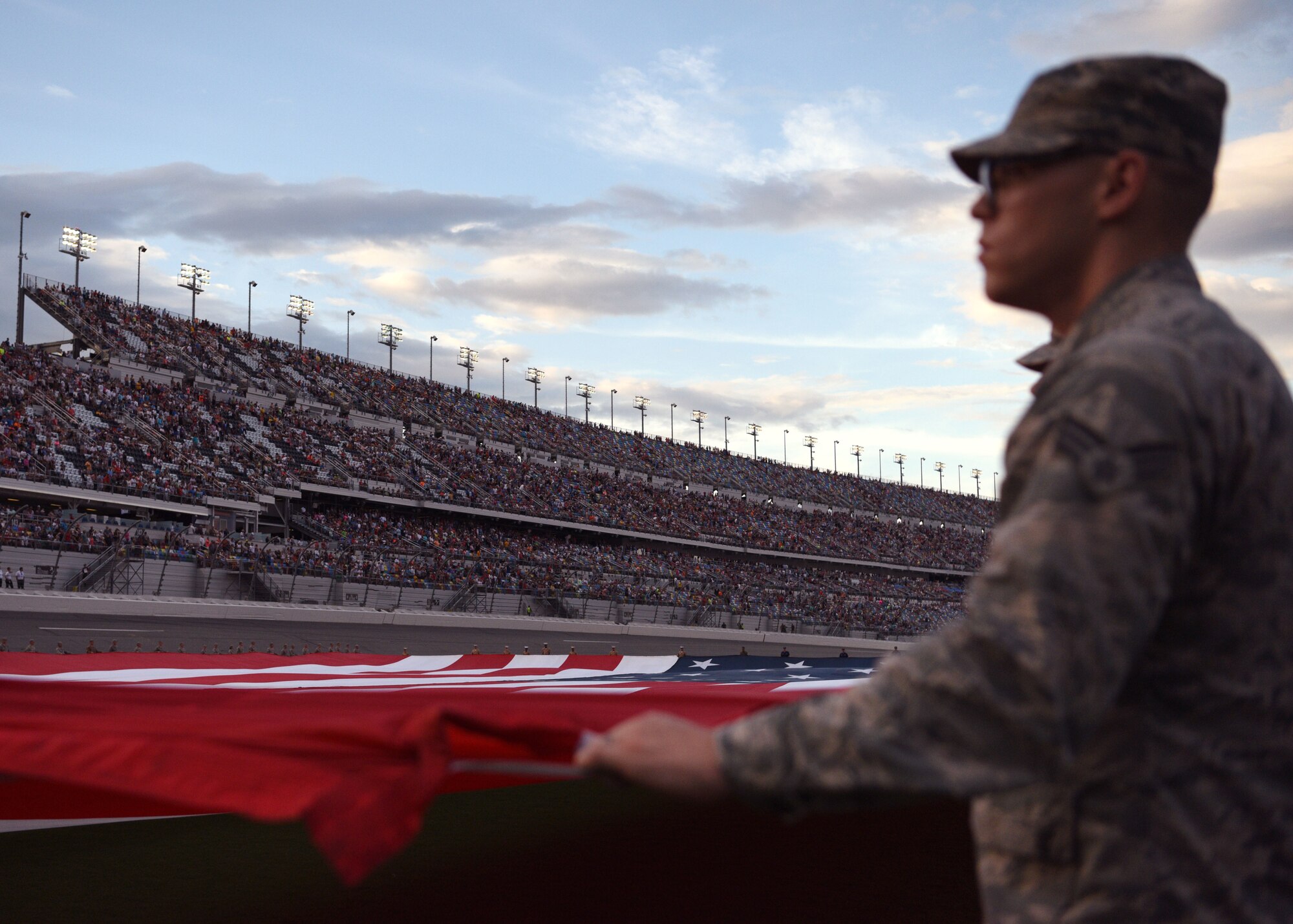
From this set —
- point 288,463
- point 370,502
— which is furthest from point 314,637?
point 370,502

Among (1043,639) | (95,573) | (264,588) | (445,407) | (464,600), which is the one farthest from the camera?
(445,407)

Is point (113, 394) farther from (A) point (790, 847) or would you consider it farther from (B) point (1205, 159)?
(B) point (1205, 159)

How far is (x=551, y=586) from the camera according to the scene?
112 feet

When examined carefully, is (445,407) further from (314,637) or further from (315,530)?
(314,637)

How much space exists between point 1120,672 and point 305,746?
53.4 inches

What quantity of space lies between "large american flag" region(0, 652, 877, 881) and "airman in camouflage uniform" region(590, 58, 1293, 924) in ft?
1.32

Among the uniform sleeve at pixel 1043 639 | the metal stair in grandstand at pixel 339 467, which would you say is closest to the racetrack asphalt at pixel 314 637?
the metal stair in grandstand at pixel 339 467

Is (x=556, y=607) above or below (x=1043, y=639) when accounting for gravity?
below

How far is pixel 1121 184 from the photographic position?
40.0 inches

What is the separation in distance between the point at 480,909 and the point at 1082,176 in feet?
11.8

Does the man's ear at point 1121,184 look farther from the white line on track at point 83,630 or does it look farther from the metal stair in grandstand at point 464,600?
the metal stair in grandstand at point 464,600

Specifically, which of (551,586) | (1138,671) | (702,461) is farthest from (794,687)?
(702,461)

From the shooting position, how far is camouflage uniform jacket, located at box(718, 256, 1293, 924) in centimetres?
81

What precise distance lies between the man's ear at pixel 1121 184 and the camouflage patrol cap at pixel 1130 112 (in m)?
0.01
